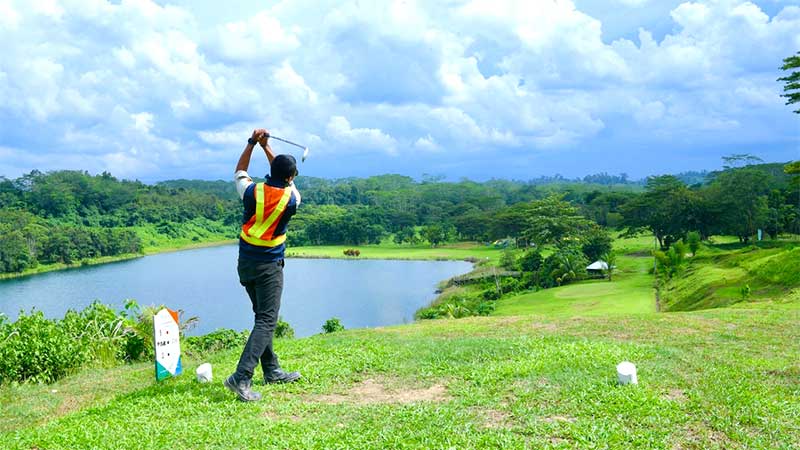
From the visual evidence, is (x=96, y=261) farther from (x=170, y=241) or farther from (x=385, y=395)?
(x=385, y=395)

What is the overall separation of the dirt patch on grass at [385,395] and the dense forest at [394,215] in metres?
28.3

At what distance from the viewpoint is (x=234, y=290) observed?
53.6m

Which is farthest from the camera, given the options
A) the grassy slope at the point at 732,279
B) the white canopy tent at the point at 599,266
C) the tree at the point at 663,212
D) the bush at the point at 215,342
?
the tree at the point at 663,212

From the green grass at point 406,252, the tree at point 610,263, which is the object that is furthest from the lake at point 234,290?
the tree at point 610,263

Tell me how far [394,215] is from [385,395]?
98343 millimetres

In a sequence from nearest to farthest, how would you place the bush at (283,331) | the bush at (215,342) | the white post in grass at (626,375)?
the white post in grass at (626,375) → the bush at (215,342) → the bush at (283,331)

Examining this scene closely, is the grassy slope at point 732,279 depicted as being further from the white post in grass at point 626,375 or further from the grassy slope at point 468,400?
the white post in grass at point 626,375

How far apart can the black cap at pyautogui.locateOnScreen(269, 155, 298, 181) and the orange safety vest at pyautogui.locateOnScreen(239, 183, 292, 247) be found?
0.13 m

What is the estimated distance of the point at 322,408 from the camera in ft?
17.3

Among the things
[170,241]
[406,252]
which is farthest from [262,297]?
[170,241]

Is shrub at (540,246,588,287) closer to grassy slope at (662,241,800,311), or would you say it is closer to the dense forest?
the dense forest

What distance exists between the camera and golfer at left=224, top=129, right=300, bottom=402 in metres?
5.62

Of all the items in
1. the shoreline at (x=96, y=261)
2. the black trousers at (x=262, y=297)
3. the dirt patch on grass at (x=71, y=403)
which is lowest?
the shoreline at (x=96, y=261)

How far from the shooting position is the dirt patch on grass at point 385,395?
550cm
